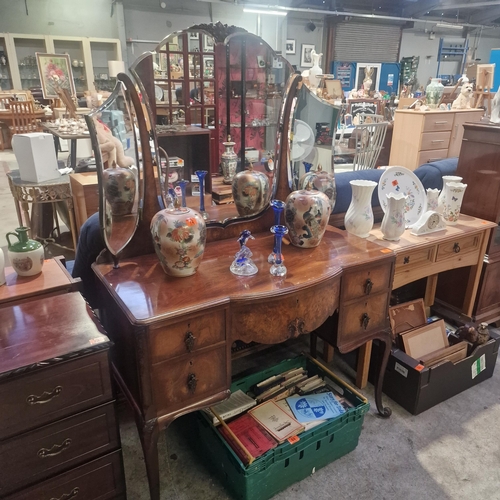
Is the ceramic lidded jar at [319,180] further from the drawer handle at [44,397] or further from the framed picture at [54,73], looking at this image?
the framed picture at [54,73]

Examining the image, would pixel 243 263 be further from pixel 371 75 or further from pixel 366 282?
pixel 371 75

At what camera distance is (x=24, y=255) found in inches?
56.0

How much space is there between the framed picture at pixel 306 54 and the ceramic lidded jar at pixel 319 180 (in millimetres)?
9356

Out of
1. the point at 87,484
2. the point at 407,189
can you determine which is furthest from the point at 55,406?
the point at 407,189

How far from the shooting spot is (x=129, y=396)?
131cm

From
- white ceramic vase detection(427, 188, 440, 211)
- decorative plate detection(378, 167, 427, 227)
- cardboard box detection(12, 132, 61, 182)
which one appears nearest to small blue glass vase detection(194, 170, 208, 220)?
decorative plate detection(378, 167, 427, 227)

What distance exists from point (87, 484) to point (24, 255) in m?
0.74

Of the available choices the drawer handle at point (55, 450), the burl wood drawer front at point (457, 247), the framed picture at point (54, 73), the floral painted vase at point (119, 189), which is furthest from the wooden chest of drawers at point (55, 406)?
the framed picture at point (54, 73)

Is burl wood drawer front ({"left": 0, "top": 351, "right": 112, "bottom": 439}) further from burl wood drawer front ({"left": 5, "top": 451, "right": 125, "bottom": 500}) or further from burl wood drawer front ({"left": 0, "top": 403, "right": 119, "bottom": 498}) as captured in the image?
burl wood drawer front ({"left": 5, "top": 451, "right": 125, "bottom": 500})

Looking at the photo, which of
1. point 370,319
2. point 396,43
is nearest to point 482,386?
point 370,319

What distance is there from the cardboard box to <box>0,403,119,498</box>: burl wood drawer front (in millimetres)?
2472

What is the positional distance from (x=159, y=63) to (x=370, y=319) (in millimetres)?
1218

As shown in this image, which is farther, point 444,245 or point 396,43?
point 396,43

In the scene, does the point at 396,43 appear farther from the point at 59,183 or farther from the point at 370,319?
the point at 370,319
